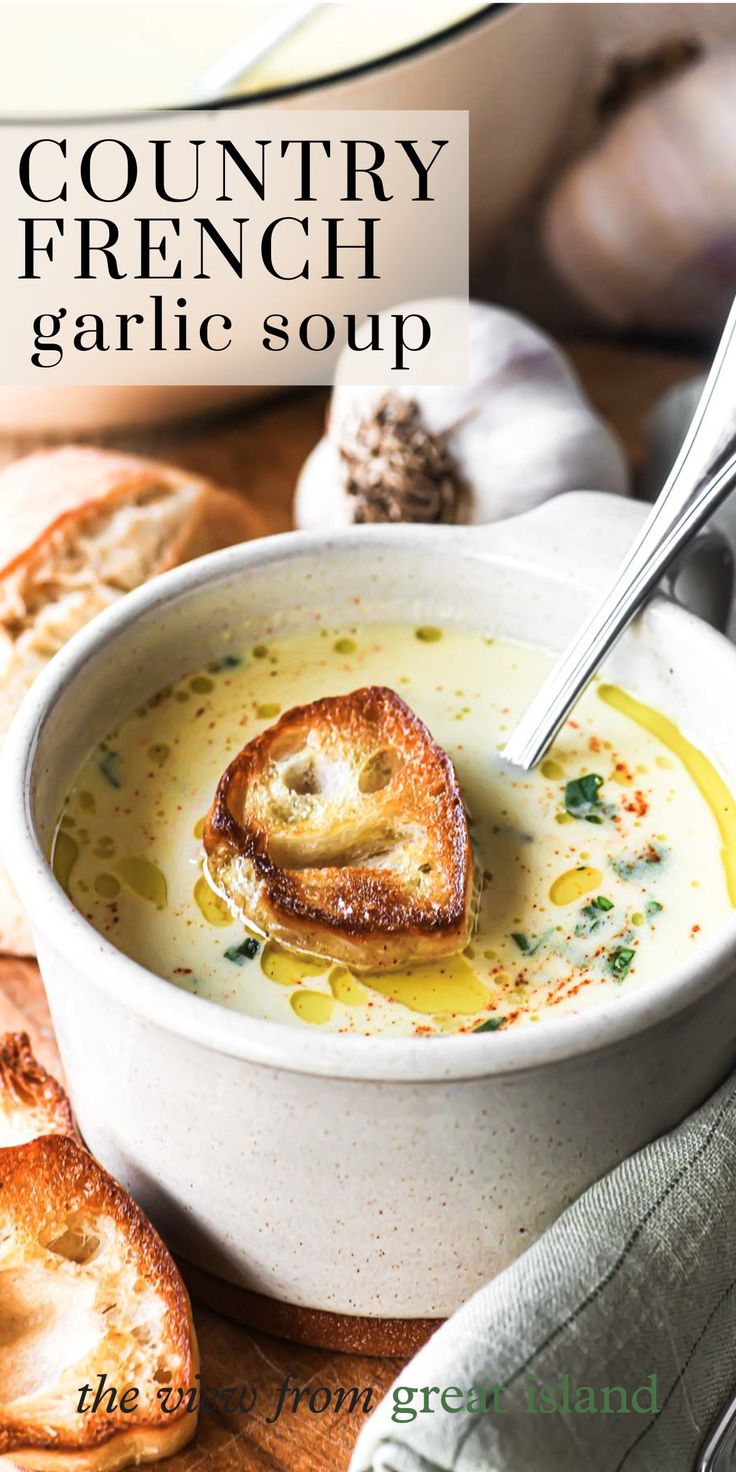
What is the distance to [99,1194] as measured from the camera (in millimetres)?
1009

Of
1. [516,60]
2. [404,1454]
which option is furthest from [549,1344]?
[516,60]

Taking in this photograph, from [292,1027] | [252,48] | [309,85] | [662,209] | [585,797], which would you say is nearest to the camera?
[292,1027]

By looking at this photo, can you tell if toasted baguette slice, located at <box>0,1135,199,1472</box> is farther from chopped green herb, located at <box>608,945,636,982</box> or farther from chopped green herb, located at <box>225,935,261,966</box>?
chopped green herb, located at <box>608,945,636,982</box>

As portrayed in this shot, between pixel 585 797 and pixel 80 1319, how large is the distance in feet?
1.49

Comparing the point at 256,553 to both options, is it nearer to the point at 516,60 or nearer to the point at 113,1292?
the point at 113,1292

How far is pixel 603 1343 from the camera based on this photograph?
888 mm

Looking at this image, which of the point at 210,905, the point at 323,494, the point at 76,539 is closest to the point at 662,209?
the point at 323,494

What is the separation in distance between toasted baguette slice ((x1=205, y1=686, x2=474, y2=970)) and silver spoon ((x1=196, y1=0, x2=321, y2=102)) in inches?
32.0

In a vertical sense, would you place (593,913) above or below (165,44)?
below

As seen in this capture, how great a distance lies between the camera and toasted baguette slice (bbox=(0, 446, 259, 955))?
1.32 m

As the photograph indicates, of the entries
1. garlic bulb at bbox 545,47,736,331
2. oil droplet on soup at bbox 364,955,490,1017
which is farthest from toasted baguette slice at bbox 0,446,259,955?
garlic bulb at bbox 545,47,736,331

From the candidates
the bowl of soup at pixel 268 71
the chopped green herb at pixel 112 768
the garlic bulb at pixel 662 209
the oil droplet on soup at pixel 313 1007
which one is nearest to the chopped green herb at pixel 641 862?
the oil droplet on soup at pixel 313 1007

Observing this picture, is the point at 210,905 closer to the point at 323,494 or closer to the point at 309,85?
Answer: the point at 323,494

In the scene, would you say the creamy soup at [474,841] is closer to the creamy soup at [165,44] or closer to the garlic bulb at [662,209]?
the creamy soup at [165,44]
